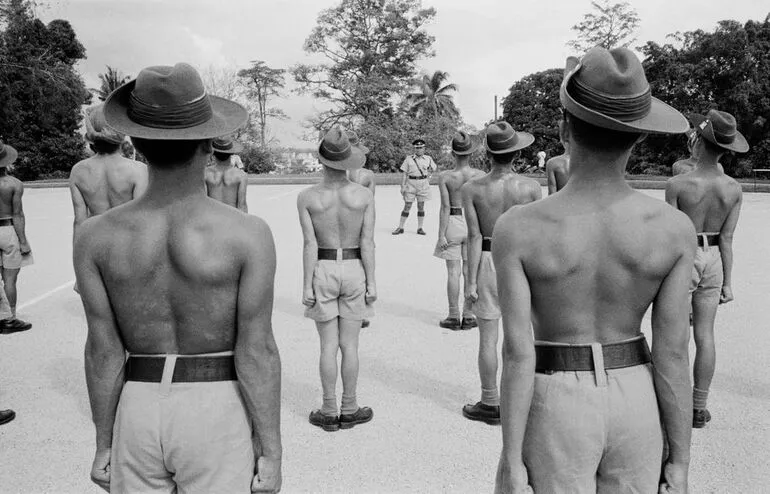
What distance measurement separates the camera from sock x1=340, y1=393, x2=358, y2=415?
15.6 ft

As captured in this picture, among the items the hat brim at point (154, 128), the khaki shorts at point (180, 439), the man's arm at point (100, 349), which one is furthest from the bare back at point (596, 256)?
the man's arm at point (100, 349)

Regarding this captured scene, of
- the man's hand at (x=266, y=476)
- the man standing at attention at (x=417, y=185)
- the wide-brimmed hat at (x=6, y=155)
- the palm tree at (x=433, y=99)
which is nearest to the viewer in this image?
the man's hand at (x=266, y=476)

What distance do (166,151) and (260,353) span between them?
77 centimetres

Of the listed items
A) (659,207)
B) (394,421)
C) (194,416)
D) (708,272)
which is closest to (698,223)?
(708,272)

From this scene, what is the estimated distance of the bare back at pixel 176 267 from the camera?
2084 millimetres

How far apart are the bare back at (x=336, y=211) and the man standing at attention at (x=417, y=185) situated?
10.5 metres

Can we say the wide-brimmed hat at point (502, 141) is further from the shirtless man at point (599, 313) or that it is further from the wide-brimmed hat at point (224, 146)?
the wide-brimmed hat at point (224, 146)

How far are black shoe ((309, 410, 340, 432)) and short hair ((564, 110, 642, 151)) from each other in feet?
10.6

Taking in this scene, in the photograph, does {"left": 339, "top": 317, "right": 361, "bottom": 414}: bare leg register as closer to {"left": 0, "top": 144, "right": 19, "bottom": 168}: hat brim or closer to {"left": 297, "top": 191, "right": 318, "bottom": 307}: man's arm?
{"left": 297, "top": 191, "right": 318, "bottom": 307}: man's arm

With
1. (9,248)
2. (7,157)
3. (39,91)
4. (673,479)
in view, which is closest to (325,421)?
(673,479)

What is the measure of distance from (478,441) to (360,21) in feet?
149

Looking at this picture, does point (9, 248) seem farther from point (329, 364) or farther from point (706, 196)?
point (706, 196)

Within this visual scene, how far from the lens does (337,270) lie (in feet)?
15.9

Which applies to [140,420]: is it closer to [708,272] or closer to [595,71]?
[595,71]
